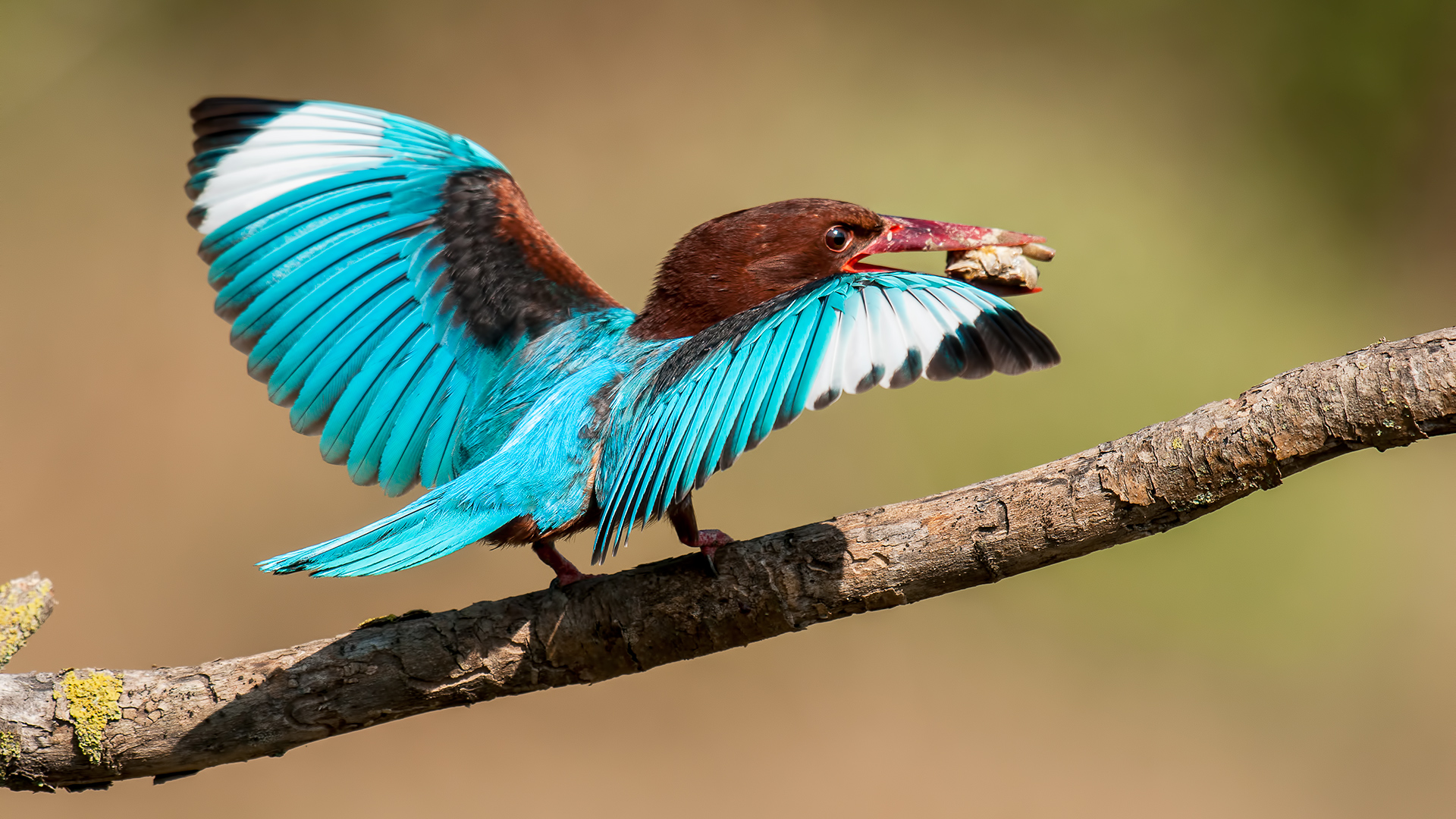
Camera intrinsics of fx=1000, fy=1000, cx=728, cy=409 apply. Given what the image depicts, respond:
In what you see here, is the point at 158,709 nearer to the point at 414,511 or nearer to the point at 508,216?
the point at 414,511

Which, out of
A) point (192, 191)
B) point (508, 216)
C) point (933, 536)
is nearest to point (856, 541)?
point (933, 536)

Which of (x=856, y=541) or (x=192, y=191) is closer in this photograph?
(x=856, y=541)

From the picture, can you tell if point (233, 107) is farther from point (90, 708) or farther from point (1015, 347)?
point (1015, 347)

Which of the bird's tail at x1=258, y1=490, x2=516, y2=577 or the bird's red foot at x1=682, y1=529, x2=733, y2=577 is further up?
the bird's tail at x1=258, y1=490, x2=516, y2=577

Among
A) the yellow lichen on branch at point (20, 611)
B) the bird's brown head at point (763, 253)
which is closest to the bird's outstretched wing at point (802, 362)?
the bird's brown head at point (763, 253)

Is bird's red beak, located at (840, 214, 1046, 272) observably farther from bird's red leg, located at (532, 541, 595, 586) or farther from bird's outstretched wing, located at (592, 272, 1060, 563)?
bird's red leg, located at (532, 541, 595, 586)

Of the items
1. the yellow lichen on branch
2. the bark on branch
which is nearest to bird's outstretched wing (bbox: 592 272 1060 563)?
the bark on branch
